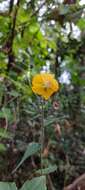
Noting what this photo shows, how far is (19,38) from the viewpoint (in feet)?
6.48

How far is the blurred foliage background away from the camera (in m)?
1.79

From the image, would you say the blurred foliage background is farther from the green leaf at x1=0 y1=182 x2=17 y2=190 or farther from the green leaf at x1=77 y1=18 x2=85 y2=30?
the green leaf at x1=0 y1=182 x2=17 y2=190

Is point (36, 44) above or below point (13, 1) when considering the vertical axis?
below

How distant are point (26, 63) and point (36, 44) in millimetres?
93

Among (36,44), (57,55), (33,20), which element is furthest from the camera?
(57,55)

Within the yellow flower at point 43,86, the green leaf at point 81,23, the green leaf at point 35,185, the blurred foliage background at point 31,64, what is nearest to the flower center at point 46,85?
the yellow flower at point 43,86

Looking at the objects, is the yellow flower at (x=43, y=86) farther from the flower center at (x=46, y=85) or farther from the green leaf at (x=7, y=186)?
the green leaf at (x=7, y=186)

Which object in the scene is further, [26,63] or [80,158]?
[80,158]

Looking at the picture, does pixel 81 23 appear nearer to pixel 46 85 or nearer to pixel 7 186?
pixel 46 85

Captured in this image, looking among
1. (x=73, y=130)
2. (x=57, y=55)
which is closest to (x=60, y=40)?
(x=57, y=55)

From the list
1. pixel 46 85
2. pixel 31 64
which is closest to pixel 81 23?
pixel 31 64

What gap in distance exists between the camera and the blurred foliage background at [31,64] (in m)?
1.79

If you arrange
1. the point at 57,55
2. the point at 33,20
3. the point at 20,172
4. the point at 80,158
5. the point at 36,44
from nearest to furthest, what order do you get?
the point at 33,20 → the point at 36,44 → the point at 57,55 → the point at 20,172 → the point at 80,158

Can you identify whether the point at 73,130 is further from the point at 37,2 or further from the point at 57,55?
the point at 37,2
